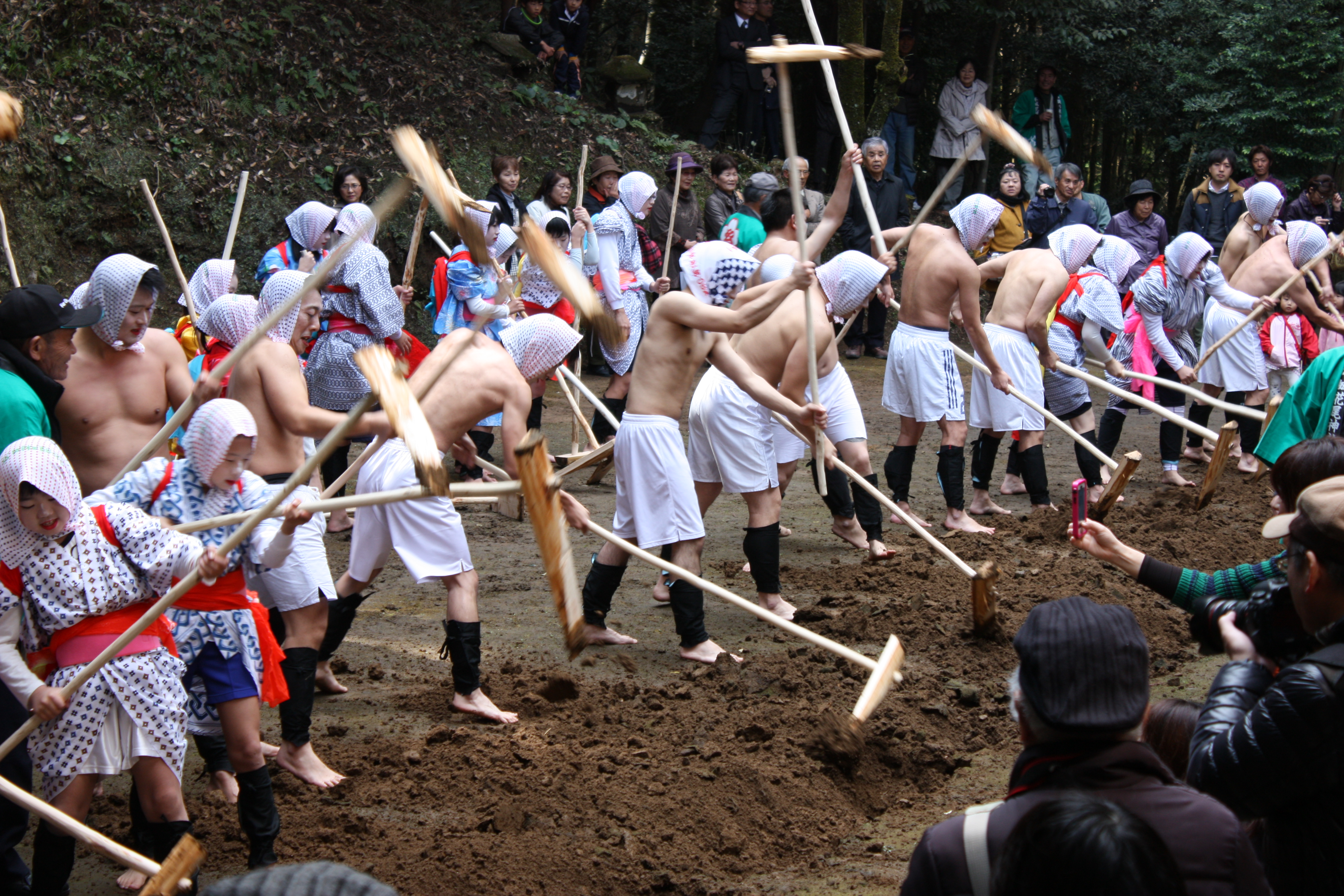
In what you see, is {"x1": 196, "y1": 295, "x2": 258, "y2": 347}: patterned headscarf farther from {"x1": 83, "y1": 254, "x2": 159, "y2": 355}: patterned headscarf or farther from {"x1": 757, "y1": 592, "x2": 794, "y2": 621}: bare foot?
{"x1": 757, "y1": 592, "x2": 794, "y2": 621}: bare foot

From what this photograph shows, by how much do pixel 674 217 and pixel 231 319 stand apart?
252 inches

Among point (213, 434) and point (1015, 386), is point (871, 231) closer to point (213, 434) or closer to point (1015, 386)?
point (1015, 386)

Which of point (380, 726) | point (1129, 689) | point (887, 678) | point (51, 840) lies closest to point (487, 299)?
point (380, 726)

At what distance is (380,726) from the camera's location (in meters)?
4.80

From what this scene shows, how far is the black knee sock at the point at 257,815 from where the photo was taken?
142 inches

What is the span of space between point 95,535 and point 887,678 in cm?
286

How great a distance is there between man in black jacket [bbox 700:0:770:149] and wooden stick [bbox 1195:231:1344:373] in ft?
22.5

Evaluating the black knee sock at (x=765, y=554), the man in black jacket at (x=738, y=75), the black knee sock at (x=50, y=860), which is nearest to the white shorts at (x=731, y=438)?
the black knee sock at (x=765, y=554)

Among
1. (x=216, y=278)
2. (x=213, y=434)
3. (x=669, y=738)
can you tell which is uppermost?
(x=213, y=434)

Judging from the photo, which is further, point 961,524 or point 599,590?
point 961,524

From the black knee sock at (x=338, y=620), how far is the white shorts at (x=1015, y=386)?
4952mm

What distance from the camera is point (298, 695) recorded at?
4312 millimetres

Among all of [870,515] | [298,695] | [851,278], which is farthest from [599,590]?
[851,278]

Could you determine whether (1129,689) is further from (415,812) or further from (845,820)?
(415,812)
